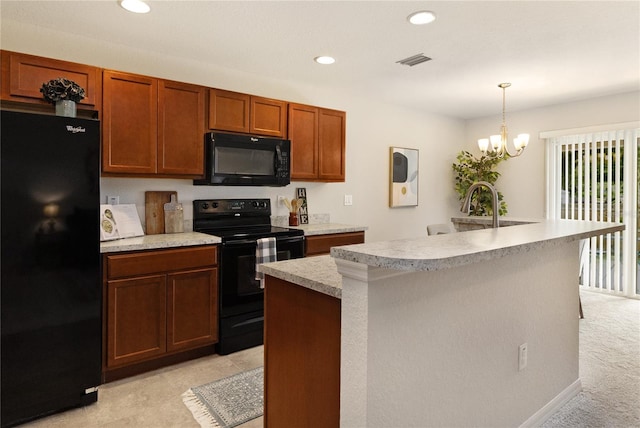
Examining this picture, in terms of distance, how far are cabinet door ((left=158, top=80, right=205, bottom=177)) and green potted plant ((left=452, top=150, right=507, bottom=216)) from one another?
3.85 meters

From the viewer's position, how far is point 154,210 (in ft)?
10.2

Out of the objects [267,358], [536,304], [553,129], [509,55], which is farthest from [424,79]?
[267,358]

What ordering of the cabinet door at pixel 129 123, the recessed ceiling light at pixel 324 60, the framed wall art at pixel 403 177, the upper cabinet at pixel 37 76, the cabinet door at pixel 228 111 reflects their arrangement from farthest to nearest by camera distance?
the framed wall art at pixel 403 177 < the recessed ceiling light at pixel 324 60 < the cabinet door at pixel 228 111 < the cabinet door at pixel 129 123 < the upper cabinet at pixel 37 76

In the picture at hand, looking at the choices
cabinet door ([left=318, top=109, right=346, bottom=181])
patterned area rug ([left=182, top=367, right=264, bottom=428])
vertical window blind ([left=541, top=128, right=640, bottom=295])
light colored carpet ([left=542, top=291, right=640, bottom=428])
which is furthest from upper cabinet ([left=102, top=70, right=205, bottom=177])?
vertical window blind ([left=541, top=128, right=640, bottom=295])

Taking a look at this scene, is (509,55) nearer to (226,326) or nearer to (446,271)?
(446,271)

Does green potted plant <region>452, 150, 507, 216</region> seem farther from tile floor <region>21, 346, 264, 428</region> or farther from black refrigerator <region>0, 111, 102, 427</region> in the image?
black refrigerator <region>0, 111, 102, 427</region>

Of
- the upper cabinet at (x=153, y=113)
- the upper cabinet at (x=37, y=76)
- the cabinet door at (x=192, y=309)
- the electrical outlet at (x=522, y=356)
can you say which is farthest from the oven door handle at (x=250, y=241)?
the electrical outlet at (x=522, y=356)

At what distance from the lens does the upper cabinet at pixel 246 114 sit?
10.4 feet

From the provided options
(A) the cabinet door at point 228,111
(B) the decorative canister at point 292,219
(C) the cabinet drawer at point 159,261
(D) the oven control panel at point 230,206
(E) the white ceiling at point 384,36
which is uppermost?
(E) the white ceiling at point 384,36

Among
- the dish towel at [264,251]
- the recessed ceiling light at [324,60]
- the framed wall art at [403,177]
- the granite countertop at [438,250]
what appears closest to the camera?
the granite countertop at [438,250]

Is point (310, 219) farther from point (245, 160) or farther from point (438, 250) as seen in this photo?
point (438, 250)

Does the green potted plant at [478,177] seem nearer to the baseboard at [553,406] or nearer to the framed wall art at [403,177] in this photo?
the framed wall art at [403,177]

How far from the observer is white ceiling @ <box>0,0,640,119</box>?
2379mm

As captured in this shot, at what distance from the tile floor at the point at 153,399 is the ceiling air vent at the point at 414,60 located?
271 centimetres
